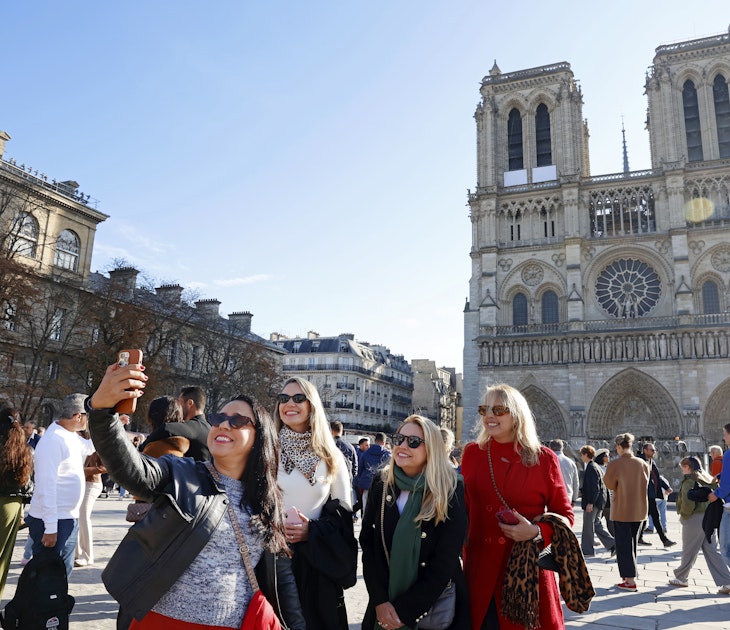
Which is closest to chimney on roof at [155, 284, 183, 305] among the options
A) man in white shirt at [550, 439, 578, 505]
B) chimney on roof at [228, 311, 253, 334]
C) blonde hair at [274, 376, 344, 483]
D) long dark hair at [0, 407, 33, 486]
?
chimney on roof at [228, 311, 253, 334]

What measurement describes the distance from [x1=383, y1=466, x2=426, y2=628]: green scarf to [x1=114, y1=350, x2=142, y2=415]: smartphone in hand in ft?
5.43

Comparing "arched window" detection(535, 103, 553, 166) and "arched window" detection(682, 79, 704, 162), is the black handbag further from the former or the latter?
"arched window" detection(682, 79, 704, 162)

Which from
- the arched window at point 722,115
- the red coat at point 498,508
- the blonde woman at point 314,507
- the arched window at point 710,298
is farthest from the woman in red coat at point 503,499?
the arched window at point 722,115

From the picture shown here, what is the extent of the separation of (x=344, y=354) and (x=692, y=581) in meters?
42.8

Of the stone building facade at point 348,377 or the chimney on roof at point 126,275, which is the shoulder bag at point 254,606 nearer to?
the chimney on roof at point 126,275

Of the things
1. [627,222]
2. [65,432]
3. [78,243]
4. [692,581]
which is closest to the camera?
[65,432]

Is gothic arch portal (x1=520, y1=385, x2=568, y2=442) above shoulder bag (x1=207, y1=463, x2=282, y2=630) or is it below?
above

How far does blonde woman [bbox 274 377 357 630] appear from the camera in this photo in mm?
2832

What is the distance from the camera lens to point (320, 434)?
10.5 ft

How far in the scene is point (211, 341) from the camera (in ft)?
93.8

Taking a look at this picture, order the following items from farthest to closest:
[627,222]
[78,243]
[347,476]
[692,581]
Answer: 1. [627,222]
2. [78,243]
3. [692,581]
4. [347,476]

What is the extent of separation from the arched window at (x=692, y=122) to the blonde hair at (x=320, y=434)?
36.4 metres

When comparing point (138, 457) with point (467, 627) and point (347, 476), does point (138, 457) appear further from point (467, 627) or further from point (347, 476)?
point (467, 627)

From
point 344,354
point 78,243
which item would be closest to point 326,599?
point 78,243
